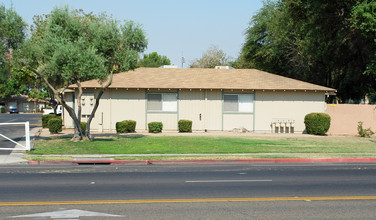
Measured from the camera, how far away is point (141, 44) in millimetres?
21828

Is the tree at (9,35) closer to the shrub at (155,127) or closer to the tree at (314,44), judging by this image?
the shrub at (155,127)

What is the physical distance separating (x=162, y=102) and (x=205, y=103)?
2934mm

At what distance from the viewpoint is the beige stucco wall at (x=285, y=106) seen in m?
30.2

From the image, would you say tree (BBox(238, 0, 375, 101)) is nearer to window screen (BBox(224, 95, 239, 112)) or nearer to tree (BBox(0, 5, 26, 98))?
window screen (BBox(224, 95, 239, 112))

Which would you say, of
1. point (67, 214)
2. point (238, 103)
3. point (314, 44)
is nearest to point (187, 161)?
point (67, 214)

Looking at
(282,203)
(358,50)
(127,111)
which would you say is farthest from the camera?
(358,50)

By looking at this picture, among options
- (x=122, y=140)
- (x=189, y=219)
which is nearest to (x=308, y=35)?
(x=122, y=140)

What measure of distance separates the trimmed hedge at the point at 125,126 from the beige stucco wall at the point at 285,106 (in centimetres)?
848

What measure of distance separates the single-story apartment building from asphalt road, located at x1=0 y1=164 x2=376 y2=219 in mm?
14383

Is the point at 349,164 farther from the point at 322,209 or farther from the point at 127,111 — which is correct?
the point at 127,111

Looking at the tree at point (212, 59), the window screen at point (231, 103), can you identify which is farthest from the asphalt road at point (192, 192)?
the tree at point (212, 59)

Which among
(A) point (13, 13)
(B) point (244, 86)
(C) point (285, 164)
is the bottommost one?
(C) point (285, 164)

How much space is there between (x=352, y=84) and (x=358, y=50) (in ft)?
18.0

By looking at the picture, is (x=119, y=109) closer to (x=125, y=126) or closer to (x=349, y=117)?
(x=125, y=126)
